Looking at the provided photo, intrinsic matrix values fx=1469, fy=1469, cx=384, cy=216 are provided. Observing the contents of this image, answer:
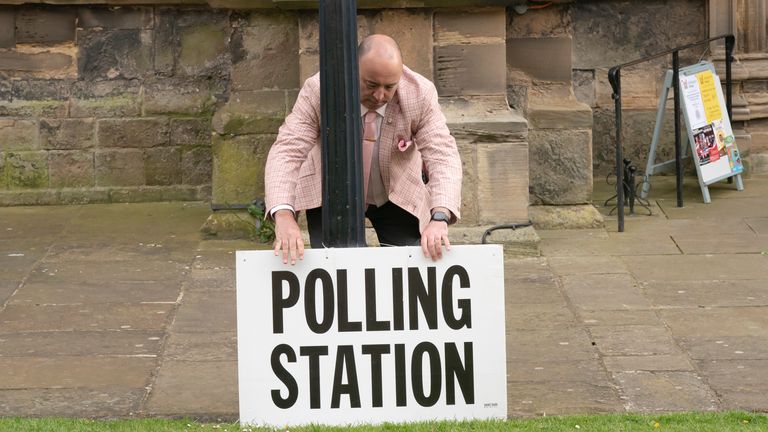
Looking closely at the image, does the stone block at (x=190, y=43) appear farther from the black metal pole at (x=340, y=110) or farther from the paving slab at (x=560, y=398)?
the black metal pole at (x=340, y=110)

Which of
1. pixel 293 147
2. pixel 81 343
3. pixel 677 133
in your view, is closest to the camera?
pixel 293 147

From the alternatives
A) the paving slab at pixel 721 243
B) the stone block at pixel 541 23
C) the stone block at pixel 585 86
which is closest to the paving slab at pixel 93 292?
the stone block at pixel 541 23

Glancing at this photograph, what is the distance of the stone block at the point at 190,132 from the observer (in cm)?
1095

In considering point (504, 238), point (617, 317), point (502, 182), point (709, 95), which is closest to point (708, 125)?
point (709, 95)

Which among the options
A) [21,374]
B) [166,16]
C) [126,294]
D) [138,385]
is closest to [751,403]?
[138,385]

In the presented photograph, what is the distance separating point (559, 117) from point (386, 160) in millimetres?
4087

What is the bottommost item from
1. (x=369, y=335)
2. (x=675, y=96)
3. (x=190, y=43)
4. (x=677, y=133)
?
(x=369, y=335)

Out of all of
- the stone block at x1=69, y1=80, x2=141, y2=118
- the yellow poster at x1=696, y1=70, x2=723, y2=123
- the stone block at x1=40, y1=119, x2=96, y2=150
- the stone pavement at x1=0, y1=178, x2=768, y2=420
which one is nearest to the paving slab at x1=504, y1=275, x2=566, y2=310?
the stone pavement at x1=0, y1=178, x2=768, y2=420

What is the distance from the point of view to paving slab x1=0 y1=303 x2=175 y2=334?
7.26 meters

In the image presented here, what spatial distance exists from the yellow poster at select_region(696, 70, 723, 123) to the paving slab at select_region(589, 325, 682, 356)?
388cm

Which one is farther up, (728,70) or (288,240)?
(728,70)

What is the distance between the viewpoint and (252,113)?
30.8 ft

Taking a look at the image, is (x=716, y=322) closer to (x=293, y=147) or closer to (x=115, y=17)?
(x=293, y=147)

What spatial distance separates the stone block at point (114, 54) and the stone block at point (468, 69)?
111 inches
